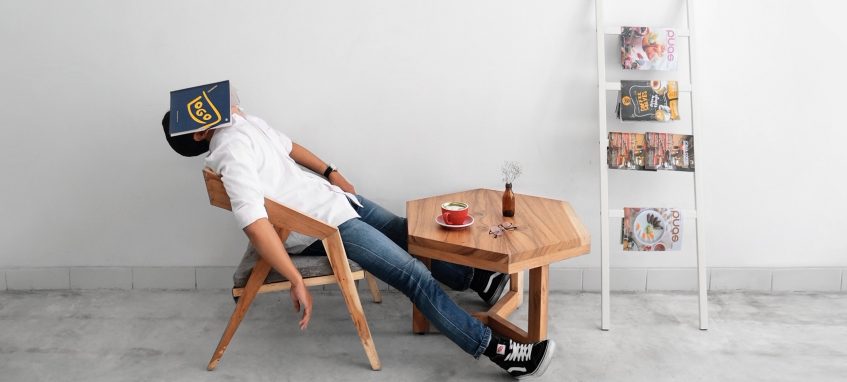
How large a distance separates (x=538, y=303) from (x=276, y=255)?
906 mm

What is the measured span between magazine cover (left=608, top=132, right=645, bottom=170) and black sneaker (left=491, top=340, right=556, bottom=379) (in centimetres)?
85

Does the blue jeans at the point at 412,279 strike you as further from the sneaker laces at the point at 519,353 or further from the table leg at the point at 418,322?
the table leg at the point at 418,322

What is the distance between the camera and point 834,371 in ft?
8.43

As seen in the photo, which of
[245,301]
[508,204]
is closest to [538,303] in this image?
[508,204]

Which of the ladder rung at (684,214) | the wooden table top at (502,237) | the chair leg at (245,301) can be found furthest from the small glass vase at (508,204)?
the chair leg at (245,301)

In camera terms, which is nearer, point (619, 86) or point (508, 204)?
point (508, 204)

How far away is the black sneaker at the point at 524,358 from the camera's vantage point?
2.44 meters

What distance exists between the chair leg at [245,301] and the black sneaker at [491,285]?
93cm

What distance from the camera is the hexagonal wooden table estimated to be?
2391 millimetres

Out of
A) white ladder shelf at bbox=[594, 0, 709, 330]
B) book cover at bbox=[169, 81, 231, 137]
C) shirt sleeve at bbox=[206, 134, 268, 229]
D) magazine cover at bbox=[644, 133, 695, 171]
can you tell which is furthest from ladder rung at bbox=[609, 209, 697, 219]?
book cover at bbox=[169, 81, 231, 137]

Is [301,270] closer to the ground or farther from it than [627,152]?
closer to the ground

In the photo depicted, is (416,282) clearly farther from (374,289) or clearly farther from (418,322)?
(374,289)

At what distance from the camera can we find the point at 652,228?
2.96 metres

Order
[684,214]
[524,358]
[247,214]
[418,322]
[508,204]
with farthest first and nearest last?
[684,214] → [418,322] → [508,204] → [524,358] → [247,214]
